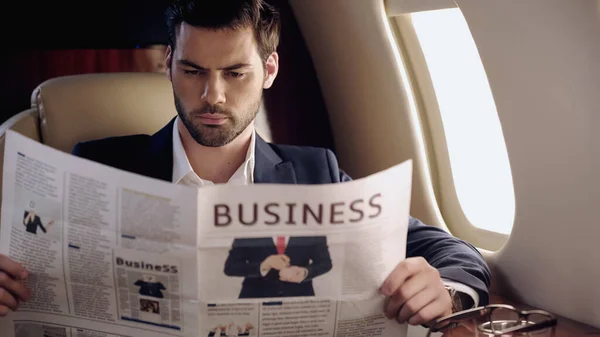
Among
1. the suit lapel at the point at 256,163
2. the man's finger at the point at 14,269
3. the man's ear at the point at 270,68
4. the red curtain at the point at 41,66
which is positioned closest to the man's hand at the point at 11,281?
the man's finger at the point at 14,269

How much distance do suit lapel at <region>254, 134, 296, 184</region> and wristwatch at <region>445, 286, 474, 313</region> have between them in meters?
0.57

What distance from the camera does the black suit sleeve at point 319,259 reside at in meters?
1.08

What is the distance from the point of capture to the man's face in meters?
1.58

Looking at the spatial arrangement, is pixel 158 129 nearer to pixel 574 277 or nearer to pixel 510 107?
pixel 510 107

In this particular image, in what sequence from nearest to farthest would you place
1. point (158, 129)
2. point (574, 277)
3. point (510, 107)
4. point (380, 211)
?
point (380, 211)
point (574, 277)
point (510, 107)
point (158, 129)

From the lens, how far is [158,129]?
1834 millimetres

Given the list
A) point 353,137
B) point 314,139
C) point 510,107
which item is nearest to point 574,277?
point 510,107

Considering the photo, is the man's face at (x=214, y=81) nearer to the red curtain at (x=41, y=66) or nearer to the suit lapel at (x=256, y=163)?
the suit lapel at (x=256, y=163)

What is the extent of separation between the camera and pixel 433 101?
207 cm

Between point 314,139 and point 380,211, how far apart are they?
1.44 metres

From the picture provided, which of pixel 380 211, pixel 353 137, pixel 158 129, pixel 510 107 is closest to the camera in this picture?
pixel 380 211

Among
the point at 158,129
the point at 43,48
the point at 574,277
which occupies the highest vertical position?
the point at 43,48

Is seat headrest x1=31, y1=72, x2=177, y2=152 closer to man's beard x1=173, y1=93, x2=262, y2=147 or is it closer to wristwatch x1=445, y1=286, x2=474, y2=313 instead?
man's beard x1=173, y1=93, x2=262, y2=147

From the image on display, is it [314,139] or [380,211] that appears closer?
[380,211]
